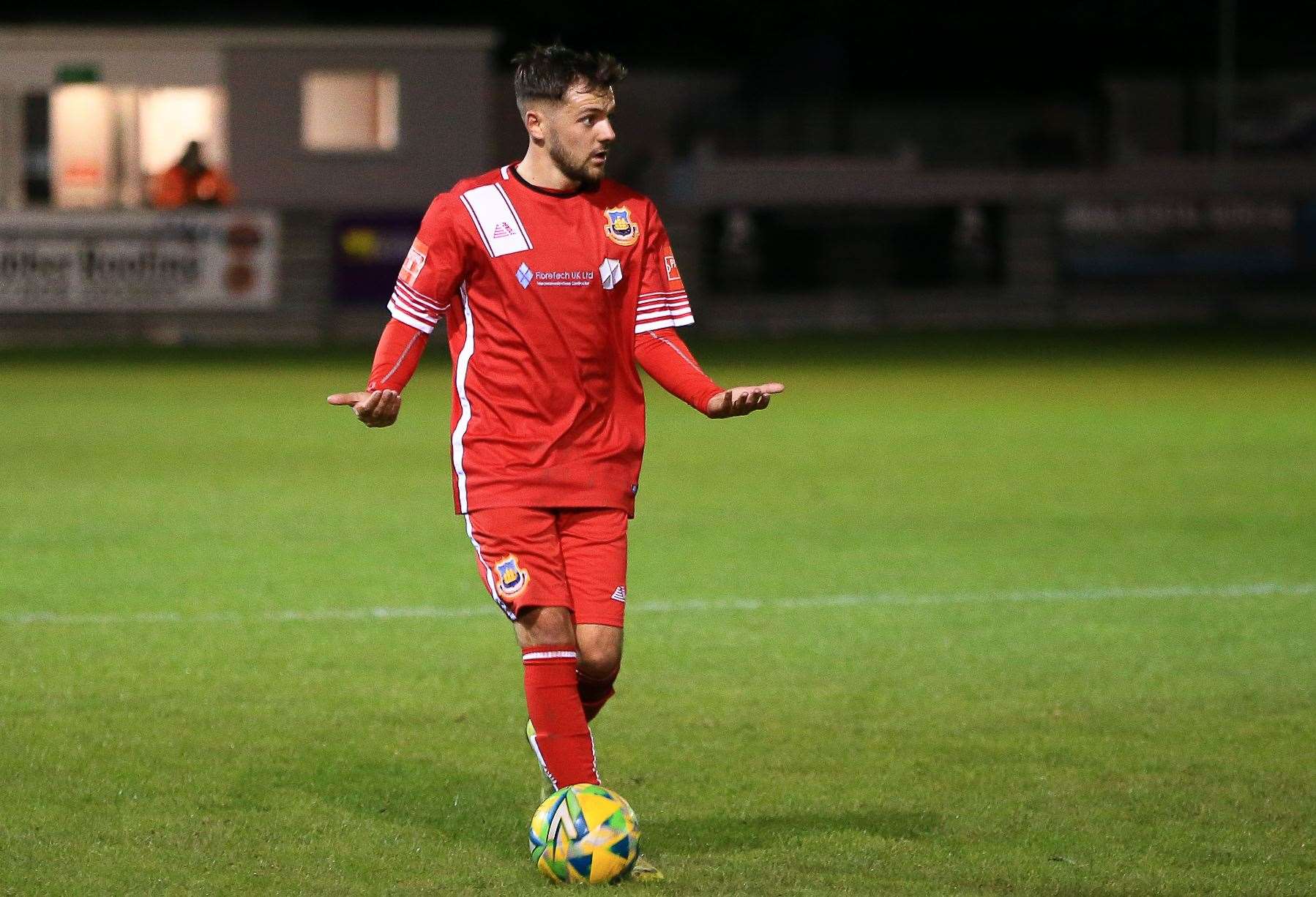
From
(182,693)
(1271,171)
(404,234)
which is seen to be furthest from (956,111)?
(182,693)

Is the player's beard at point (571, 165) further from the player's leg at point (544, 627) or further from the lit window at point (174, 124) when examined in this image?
the lit window at point (174, 124)

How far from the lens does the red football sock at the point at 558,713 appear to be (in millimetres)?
4910

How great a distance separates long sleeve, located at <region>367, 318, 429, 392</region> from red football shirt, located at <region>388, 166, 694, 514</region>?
0.11ft

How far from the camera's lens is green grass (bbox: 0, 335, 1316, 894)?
5.03m

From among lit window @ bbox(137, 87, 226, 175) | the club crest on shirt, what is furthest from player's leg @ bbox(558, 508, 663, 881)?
lit window @ bbox(137, 87, 226, 175)

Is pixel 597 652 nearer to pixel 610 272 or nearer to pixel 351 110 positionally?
pixel 610 272

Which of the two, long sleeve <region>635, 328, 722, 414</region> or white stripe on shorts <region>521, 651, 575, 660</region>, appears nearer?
white stripe on shorts <region>521, 651, 575, 660</region>

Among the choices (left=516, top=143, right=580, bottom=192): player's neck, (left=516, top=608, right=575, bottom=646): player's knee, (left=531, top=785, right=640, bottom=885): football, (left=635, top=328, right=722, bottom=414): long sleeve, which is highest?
(left=516, top=143, right=580, bottom=192): player's neck

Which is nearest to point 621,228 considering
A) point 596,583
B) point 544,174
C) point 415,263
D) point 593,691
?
point 544,174

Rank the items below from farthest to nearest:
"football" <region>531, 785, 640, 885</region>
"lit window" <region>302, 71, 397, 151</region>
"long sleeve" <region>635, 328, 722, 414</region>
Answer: "lit window" <region>302, 71, 397, 151</region>, "long sleeve" <region>635, 328, 722, 414</region>, "football" <region>531, 785, 640, 885</region>

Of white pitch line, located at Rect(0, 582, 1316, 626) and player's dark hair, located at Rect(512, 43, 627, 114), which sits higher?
player's dark hair, located at Rect(512, 43, 627, 114)

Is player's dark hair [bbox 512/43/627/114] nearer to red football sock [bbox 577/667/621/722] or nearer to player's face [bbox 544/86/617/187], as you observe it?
player's face [bbox 544/86/617/187]

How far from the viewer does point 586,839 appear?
185 inches

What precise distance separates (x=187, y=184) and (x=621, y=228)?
28.3m
